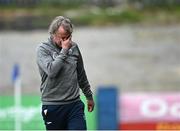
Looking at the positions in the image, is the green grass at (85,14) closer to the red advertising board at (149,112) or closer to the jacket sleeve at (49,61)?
the red advertising board at (149,112)

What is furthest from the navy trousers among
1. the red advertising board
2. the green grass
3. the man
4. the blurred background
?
the green grass

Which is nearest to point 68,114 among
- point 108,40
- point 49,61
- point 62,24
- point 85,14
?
point 49,61

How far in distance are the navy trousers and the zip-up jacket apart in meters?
0.04

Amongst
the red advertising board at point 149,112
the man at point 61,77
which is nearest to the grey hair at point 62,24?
the man at point 61,77

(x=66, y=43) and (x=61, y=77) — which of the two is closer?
(x=66, y=43)

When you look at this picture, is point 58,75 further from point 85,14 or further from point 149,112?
point 85,14

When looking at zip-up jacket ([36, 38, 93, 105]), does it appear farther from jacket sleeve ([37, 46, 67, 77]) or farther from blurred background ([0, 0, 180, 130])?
blurred background ([0, 0, 180, 130])

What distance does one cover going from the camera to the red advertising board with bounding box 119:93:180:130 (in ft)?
36.3

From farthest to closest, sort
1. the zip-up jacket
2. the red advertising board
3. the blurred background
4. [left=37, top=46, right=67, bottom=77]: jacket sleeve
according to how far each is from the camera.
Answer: the blurred background → the red advertising board → the zip-up jacket → [left=37, top=46, right=67, bottom=77]: jacket sleeve

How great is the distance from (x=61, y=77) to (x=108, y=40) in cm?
1693

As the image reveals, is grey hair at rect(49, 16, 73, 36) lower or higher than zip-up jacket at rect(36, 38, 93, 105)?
higher

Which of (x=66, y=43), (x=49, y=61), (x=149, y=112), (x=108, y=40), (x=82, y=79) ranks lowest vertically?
(x=149, y=112)

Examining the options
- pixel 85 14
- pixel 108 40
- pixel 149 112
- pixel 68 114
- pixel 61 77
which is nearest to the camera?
pixel 61 77

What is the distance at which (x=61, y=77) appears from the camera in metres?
5.85
